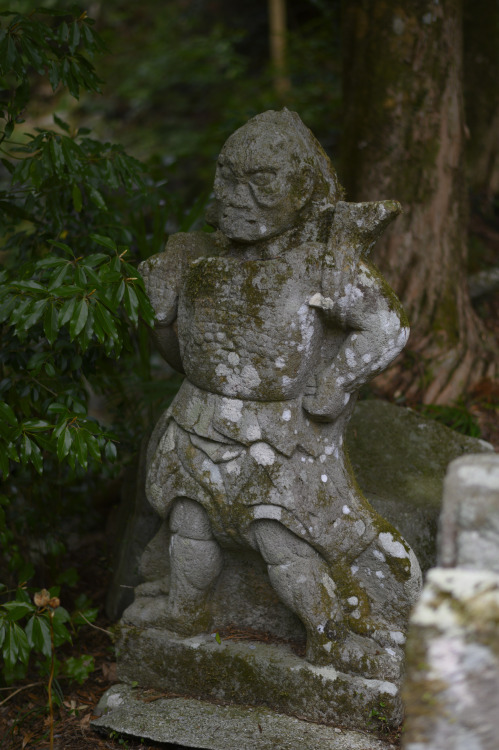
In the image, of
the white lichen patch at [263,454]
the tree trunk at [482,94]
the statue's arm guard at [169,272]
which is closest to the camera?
the white lichen patch at [263,454]

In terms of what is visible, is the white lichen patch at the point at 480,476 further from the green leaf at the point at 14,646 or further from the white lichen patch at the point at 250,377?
the green leaf at the point at 14,646

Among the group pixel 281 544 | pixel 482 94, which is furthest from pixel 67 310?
pixel 482 94

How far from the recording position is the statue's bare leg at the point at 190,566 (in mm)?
3191

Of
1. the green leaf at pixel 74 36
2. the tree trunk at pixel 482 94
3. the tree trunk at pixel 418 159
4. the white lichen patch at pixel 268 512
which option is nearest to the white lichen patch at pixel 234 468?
the white lichen patch at pixel 268 512

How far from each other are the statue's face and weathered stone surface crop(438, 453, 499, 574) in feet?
4.91

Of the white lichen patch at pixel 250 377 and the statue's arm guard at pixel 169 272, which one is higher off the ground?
the statue's arm guard at pixel 169 272

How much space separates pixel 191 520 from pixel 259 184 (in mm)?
1347

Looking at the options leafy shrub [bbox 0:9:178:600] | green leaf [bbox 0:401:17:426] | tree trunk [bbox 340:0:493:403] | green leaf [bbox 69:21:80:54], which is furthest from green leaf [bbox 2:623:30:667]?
tree trunk [bbox 340:0:493:403]

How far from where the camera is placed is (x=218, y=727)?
3059 millimetres

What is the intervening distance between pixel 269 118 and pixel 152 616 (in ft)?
6.82

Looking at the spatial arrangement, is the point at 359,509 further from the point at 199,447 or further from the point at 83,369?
the point at 83,369

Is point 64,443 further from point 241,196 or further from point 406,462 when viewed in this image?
point 406,462

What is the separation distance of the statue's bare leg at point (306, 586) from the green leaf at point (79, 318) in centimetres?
102

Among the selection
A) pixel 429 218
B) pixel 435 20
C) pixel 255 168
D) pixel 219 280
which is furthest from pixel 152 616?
pixel 435 20
